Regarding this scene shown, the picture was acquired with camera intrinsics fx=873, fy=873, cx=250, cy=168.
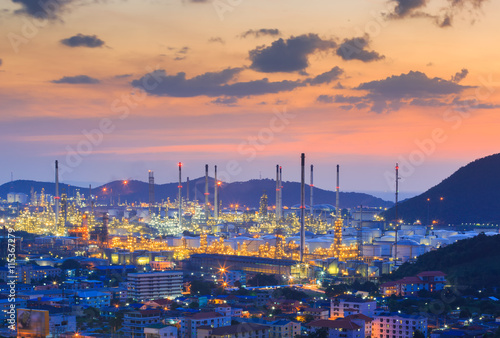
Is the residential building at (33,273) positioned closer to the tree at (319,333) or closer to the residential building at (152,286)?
the residential building at (152,286)

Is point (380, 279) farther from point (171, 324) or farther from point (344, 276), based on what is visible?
point (171, 324)

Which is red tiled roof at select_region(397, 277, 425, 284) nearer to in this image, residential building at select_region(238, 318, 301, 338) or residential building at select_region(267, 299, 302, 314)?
residential building at select_region(267, 299, 302, 314)

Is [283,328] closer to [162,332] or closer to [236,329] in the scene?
[236,329]

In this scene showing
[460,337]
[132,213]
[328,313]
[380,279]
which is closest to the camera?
[460,337]

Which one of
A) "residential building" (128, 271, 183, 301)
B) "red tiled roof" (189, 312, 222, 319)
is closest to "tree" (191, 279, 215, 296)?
"residential building" (128, 271, 183, 301)

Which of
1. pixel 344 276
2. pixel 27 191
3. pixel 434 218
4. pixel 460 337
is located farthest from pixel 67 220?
pixel 27 191

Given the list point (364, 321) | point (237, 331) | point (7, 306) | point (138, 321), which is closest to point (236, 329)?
point (237, 331)
